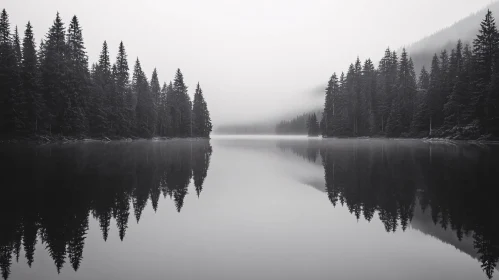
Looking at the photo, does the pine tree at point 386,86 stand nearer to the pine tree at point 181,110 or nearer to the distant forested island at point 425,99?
the distant forested island at point 425,99

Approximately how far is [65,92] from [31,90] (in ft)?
17.6

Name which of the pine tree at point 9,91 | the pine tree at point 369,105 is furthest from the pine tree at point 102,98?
the pine tree at point 369,105

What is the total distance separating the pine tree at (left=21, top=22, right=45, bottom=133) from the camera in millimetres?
44250

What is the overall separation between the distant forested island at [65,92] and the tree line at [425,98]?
186 ft

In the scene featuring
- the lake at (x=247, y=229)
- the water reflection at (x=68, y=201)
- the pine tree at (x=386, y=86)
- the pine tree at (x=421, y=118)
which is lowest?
the lake at (x=247, y=229)

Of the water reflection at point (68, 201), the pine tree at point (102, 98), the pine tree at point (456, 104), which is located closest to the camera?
the water reflection at point (68, 201)

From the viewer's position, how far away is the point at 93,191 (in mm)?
11695

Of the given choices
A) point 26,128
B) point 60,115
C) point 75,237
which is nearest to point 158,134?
point 60,115

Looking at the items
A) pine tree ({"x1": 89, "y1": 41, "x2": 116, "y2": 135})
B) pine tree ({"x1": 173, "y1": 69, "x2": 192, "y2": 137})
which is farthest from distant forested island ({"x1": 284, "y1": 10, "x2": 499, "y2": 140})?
pine tree ({"x1": 89, "y1": 41, "x2": 116, "y2": 135})

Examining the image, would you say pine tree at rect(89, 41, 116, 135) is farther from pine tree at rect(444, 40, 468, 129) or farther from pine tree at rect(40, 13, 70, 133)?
pine tree at rect(444, 40, 468, 129)

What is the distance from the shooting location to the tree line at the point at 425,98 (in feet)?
159

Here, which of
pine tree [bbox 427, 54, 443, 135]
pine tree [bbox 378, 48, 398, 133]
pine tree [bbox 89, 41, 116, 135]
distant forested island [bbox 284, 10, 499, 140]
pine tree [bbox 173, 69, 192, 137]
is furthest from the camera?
pine tree [bbox 173, 69, 192, 137]

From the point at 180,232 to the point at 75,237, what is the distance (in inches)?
97.2

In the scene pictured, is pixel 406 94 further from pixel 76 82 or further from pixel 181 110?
pixel 76 82
